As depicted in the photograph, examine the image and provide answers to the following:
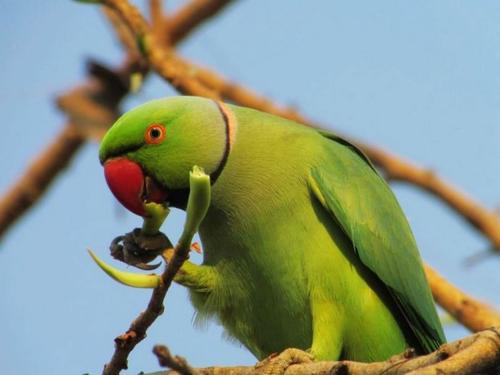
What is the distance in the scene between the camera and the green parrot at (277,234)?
142 inches

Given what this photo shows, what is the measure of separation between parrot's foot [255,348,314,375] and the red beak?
3.29 ft

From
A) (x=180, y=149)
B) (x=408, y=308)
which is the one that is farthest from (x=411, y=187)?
(x=180, y=149)

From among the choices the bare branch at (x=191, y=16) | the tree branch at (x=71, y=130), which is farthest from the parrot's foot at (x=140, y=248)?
the bare branch at (x=191, y=16)

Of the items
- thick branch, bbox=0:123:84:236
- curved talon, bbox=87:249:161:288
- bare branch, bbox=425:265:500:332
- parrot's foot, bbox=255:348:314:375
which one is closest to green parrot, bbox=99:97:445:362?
bare branch, bbox=425:265:500:332

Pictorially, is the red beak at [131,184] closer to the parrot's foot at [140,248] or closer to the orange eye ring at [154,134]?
the orange eye ring at [154,134]

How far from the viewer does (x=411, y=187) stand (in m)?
5.26

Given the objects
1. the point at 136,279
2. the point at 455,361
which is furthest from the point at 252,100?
the point at 455,361

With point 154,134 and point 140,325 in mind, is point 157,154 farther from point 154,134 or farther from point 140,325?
point 140,325

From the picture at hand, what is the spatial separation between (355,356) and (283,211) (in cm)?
64

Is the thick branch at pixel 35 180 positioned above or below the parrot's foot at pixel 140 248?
below

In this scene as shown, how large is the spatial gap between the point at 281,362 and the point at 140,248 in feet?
2.33

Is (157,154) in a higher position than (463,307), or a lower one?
higher

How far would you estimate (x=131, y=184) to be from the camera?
378cm

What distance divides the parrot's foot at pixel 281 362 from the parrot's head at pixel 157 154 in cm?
95
